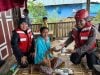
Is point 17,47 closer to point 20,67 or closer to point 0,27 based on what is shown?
point 20,67

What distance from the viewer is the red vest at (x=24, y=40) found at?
5498mm

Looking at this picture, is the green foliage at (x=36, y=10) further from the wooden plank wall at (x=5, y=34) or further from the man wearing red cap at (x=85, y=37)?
the man wearing red cap at (x=85, y=37)

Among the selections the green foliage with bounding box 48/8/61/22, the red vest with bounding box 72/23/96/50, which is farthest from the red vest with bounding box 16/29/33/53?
the green foliage with bounding box 48/8/61/22

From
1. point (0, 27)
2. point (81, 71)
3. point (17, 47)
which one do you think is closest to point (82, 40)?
point (81, 71)

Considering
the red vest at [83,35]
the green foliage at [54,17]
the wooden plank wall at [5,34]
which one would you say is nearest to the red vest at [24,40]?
the wooden plank wall at [5,34]

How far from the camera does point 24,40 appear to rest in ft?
18.3

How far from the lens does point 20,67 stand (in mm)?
5520

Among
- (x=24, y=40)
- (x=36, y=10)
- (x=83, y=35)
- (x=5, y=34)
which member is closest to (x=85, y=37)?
(x=83, y=35)

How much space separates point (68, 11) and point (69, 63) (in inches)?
505

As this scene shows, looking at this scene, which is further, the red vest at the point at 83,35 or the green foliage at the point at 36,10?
the green foliage at the point at 36,10

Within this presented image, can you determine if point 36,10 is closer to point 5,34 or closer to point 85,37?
point 5,34

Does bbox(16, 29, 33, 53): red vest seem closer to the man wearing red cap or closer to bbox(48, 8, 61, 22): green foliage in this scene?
the man wearing red cap

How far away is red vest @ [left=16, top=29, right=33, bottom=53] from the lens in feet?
18.0

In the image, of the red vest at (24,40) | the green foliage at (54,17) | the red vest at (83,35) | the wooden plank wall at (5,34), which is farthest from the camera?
the green foliage at (54,17)
